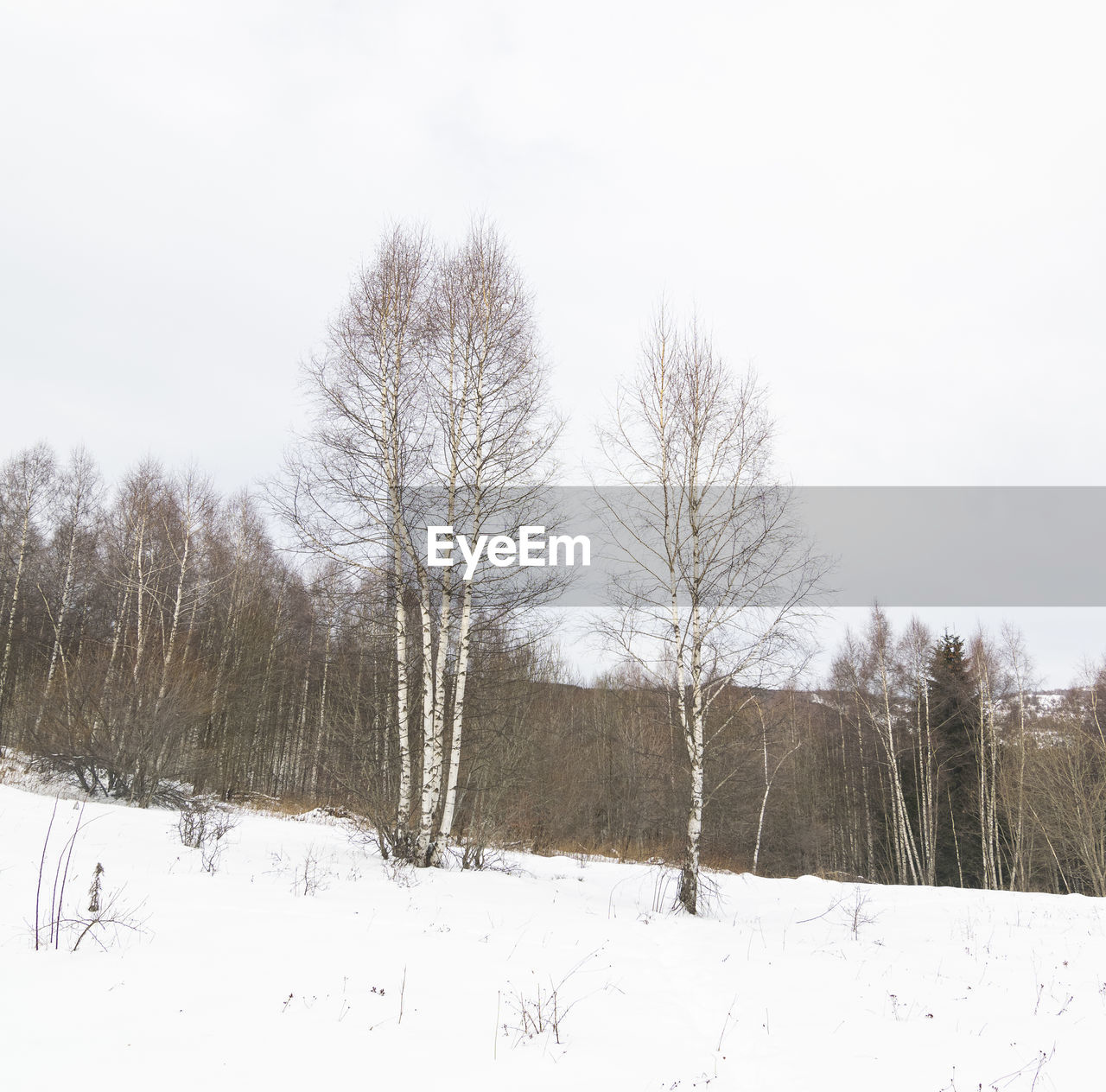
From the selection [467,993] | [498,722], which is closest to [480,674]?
[498,722]

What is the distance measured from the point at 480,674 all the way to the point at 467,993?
911 centimetres

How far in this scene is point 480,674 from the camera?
13.5 m

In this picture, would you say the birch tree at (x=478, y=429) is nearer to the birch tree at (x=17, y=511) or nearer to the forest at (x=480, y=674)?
the forest at (x=480, y=674)

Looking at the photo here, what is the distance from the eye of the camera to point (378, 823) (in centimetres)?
1003

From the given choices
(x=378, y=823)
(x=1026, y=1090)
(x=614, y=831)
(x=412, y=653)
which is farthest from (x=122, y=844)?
(x=614, y=831)

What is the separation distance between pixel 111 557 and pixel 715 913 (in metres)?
26.5

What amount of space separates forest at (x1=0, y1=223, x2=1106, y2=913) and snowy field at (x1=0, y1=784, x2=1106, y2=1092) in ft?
9.83

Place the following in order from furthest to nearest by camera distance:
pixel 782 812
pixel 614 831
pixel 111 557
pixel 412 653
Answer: pixel 782 812 → pixel 614 831 → pixel 111 557 → pixel 412 653

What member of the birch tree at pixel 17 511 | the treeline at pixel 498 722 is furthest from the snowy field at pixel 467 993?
the birch tree at pixel 17 511

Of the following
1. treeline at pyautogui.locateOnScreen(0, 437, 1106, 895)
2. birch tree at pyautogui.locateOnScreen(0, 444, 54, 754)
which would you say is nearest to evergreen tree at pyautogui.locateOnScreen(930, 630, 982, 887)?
treeline at pyautogui.locateOnScreen(0, 437, 1106, 895)

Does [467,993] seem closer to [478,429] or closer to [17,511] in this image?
[478,429]

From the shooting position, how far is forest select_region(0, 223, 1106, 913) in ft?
34.7

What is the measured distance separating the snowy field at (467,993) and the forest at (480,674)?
3.00 metres

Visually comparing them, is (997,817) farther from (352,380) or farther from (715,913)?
(352,380)
